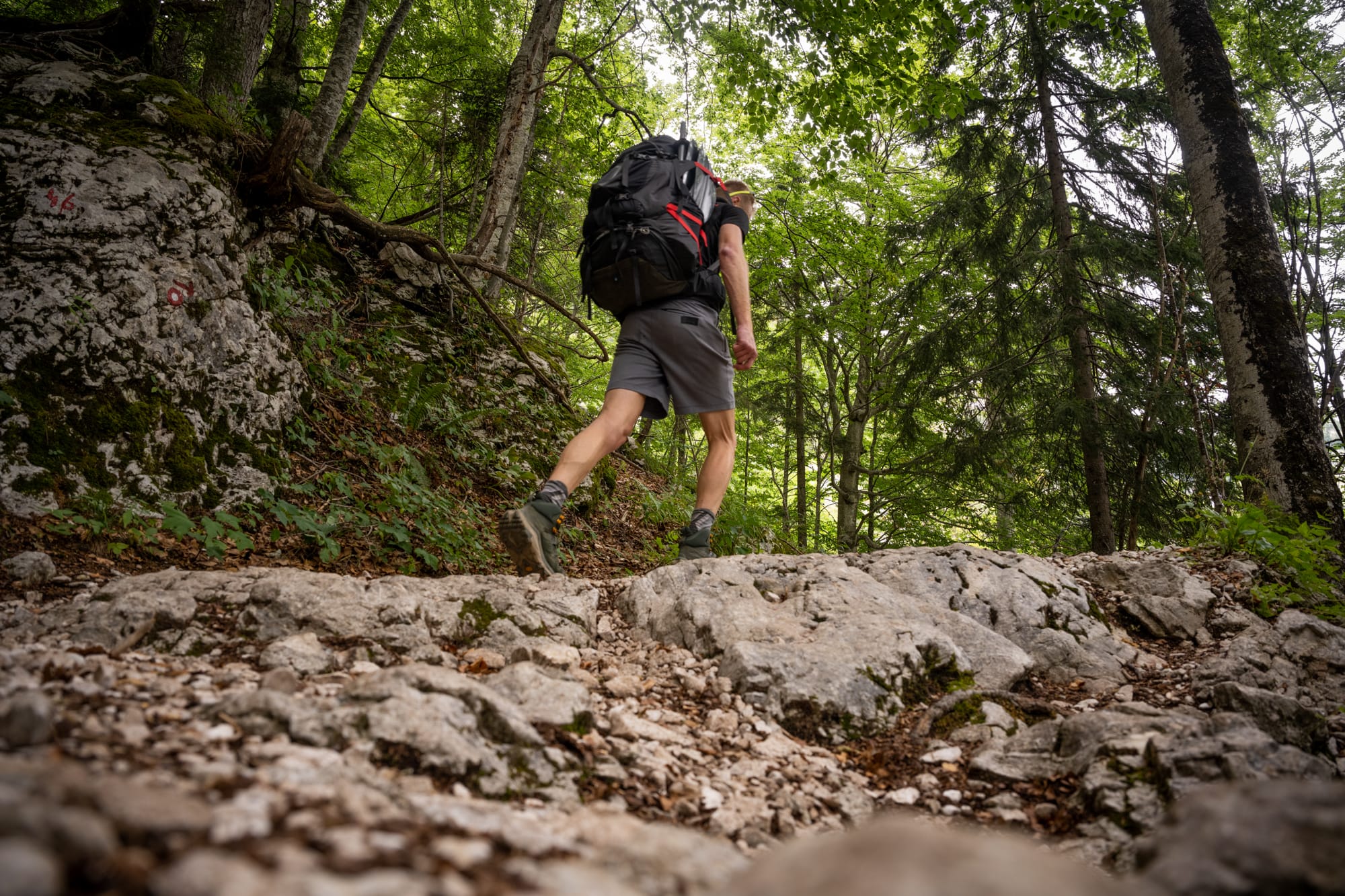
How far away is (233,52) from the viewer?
15.7 ft

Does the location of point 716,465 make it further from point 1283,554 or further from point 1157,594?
point 1283,554

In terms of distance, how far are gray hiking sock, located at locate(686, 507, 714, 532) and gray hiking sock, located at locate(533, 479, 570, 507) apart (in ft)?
2.71

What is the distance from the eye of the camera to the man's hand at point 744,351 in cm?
374

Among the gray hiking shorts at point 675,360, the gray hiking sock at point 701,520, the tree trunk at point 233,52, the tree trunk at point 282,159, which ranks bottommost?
the gray hiking sock at point 701,520

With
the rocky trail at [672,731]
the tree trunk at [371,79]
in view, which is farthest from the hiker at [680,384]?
the tree trunk at [371,79]

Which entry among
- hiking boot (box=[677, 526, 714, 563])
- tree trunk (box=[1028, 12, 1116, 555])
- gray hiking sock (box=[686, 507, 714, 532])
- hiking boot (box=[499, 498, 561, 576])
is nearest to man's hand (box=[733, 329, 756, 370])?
gray hiking sock (box=[686, 507, 714, 532])

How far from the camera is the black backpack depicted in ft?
11.3

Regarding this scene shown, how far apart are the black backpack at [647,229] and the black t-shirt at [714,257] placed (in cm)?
3

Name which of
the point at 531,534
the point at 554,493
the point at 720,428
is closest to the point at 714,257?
the point at 720,428

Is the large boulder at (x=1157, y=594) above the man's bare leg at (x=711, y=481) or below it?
below

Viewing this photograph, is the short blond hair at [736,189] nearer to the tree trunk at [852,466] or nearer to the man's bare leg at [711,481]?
the man's bare leg at [711,481]

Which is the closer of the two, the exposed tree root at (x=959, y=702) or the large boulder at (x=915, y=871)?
the large boulder at (x=915, y=871)

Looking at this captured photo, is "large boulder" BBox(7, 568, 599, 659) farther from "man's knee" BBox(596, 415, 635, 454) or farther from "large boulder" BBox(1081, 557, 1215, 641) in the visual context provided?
"large boulder" BBox(1081, 557, 1215, 641)

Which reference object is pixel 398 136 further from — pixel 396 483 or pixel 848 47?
pixel 396 483
